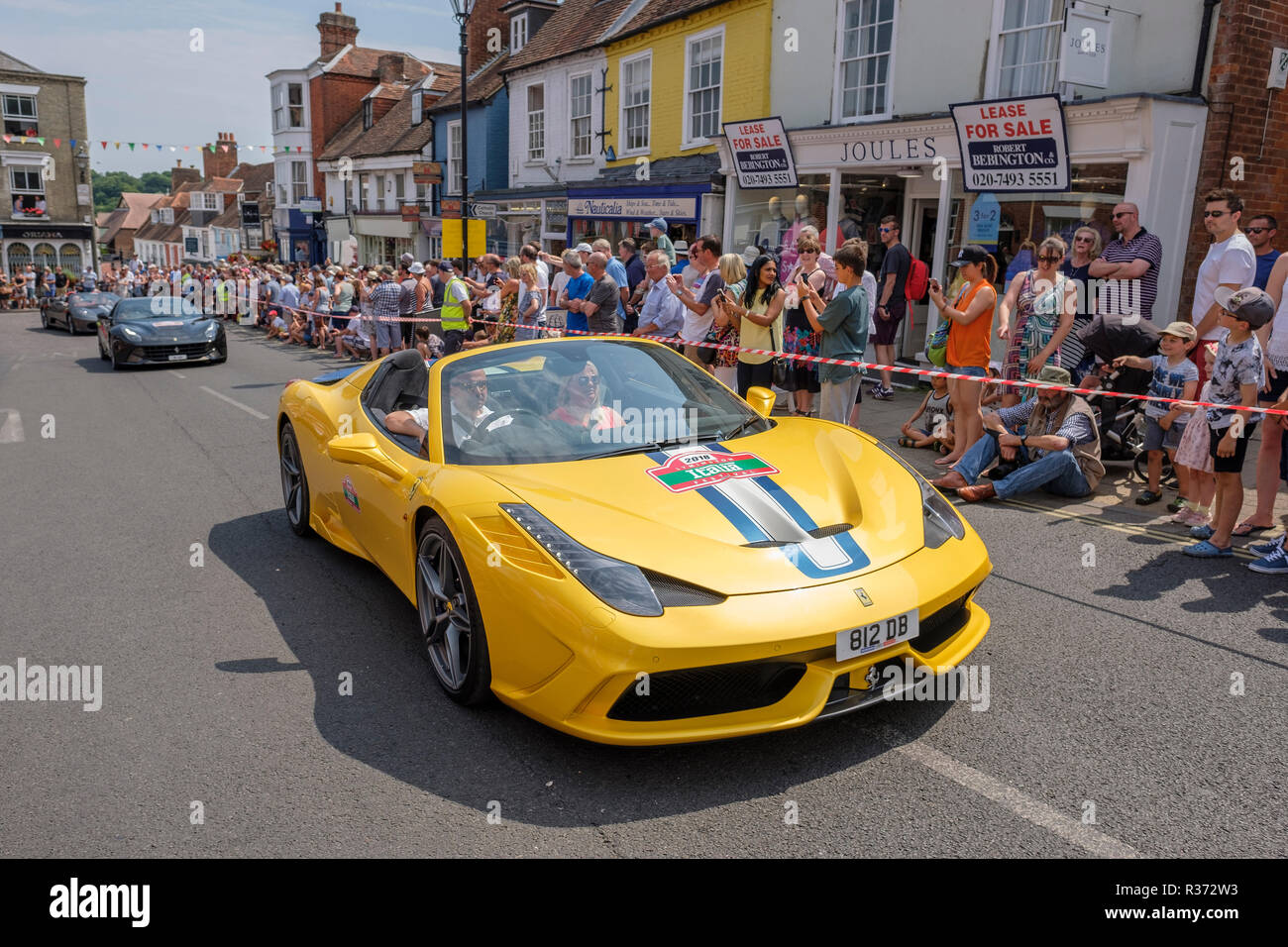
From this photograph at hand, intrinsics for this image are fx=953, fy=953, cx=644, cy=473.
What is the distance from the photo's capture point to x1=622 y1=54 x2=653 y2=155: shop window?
20.1 m

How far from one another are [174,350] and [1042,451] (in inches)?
616

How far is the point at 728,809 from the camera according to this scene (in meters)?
3.17

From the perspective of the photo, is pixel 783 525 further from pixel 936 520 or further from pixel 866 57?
pixel 866 57

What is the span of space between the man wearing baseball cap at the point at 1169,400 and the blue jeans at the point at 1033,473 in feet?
1.66

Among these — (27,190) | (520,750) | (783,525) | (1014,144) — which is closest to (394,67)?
(27,190)

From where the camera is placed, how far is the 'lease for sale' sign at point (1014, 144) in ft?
35.4

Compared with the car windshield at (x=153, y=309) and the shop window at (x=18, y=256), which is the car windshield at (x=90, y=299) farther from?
the shop window at (x=18, y=256)

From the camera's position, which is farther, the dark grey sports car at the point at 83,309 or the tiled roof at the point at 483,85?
the tiled roof at the point at 483,85

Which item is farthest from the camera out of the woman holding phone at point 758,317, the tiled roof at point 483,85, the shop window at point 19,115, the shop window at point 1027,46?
the shop window at point 19,115

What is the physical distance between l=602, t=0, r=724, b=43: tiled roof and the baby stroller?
12.1m

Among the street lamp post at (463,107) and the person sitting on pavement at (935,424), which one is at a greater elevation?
the street lamp post at (463,107)

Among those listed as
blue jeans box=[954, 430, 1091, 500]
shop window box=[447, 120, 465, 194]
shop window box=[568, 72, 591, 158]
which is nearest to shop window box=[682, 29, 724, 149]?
shop window box=[568, 72, 591, 158]

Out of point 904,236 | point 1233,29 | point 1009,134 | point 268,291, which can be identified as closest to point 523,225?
point 268,291

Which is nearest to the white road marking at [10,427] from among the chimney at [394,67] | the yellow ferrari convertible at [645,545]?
the yellow ferrari convertible at [645,545]
